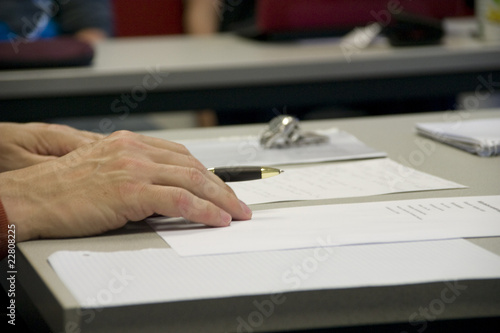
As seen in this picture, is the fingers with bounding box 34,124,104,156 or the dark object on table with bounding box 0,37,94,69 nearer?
the fingers with bounding box 34,124,104,156

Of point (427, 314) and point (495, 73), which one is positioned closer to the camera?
point (427, 314)

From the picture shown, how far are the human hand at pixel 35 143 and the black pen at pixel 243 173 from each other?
0.57 ft

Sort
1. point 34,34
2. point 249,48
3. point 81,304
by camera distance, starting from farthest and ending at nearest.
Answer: point 34,34 < point 249,48 < point 81,304

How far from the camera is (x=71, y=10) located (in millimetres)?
3152

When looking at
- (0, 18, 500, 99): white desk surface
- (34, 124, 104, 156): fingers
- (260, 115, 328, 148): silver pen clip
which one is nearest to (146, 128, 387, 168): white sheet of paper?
(260, 115, 328, 148): silver pen clip

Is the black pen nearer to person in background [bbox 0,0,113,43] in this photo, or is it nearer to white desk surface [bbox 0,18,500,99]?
white desk surface [bbox 0,18,500,99]

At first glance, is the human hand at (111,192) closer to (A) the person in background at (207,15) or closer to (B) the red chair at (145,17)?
(A) the person in background at (207,15)

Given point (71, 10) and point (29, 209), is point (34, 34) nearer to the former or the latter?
point (71, 10)

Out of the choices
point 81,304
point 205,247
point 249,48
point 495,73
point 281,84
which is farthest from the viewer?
point 249,48

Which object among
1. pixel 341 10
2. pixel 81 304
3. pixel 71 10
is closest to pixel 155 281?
pixel 81 304

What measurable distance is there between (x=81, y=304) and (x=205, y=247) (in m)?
0.15

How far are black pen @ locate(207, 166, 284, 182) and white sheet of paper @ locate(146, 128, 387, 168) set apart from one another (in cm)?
4

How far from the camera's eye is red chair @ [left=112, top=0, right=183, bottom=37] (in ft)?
11.8

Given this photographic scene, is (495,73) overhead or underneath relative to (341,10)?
underneath
